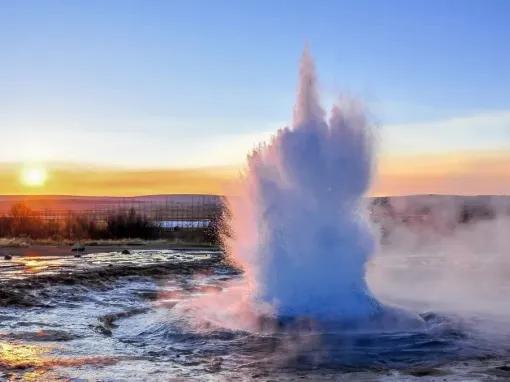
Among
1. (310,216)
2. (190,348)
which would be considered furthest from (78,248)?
(190,348)

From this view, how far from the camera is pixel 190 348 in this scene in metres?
9.44

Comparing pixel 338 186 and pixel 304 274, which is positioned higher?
pixel 338 186

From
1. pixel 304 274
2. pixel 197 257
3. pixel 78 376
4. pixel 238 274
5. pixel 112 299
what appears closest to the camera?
pixel 78 376

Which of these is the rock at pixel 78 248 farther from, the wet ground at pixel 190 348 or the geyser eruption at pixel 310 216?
the geyser eruption at pixel 310 216

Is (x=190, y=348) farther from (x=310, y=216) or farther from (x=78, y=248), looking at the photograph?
(x=78, y=248)

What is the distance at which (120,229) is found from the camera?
129ft

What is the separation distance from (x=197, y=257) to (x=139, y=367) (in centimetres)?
1799

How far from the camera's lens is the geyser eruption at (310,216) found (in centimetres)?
1159

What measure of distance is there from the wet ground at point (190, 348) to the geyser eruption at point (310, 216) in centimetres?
120

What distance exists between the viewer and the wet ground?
7.92 m

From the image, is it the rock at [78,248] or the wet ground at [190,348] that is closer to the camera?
the wet ground at [190,348]

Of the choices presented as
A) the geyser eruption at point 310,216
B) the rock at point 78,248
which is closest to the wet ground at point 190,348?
the geyser eruption at point 310,216

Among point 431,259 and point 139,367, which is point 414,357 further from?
point 431,259

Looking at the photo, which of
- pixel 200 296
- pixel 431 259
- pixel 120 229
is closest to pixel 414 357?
pixel 200 296
